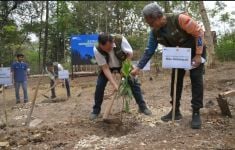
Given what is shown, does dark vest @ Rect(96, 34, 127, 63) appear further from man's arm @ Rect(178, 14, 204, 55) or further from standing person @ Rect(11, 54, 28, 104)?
standing person @ Rect(11, 54, 28, 104)

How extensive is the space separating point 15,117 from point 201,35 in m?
3.93

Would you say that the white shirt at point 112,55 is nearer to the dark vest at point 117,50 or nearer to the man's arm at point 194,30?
the dark vest at point 117,50

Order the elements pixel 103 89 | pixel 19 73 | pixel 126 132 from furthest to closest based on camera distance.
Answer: pixel 19 73, pixel 103 89, pixel 126 132

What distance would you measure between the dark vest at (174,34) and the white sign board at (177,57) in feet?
0.43

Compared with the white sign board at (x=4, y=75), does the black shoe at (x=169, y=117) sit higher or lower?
lower

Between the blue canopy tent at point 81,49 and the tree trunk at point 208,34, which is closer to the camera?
the tree trunk at point 208,34

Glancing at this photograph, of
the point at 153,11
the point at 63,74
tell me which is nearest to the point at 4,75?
the point at 153,11

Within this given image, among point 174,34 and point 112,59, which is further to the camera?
point 112,59

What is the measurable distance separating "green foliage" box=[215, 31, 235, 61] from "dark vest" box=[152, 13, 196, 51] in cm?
1015

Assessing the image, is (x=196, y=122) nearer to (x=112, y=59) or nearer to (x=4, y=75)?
(x=112, y=59)

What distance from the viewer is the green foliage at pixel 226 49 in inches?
597

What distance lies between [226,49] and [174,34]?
10637 millimetres

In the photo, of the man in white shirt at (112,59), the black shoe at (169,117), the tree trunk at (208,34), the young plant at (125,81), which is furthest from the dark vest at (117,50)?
the tree trunk at (208,34)

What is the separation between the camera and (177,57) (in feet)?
17.2
